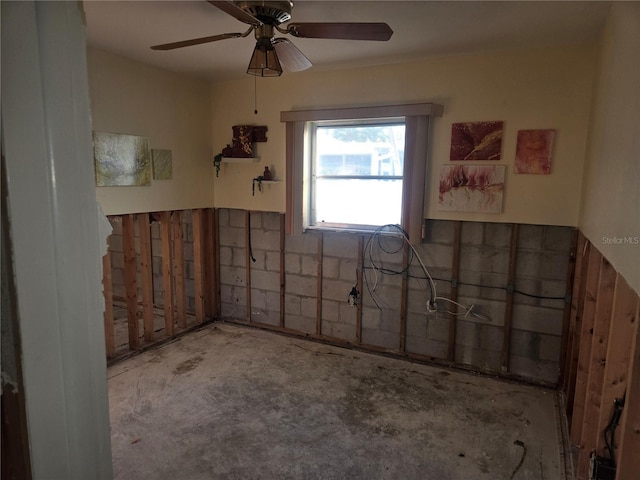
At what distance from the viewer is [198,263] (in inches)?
179

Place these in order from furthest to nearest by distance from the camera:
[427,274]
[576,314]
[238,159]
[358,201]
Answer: [238,159]
[358,201]
[427,274]
[576,314]

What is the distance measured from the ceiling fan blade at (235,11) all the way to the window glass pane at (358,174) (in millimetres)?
1802

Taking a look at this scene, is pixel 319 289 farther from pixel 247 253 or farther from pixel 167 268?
pixel 167 268

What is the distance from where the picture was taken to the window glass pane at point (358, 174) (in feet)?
12.3

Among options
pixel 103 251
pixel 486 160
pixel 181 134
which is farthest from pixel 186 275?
pixel 103 251

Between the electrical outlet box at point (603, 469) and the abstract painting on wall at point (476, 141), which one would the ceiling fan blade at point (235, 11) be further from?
the electrical outlet box at point (603, 469)

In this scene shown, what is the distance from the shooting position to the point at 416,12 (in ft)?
8.26

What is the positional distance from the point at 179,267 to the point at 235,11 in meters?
2.96

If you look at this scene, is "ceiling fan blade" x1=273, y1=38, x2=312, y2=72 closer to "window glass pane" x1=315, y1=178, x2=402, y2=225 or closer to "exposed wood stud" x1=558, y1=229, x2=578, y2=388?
"window glass pane" x1=315, y1=178, x2=402, y2=225

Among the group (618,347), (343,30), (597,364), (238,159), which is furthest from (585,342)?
(238,159)

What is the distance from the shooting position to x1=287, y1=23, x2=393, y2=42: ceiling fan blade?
2.12 m

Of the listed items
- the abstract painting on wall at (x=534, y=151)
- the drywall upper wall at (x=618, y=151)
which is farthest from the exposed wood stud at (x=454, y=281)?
the drywall upper wall at (x=618, y=151)

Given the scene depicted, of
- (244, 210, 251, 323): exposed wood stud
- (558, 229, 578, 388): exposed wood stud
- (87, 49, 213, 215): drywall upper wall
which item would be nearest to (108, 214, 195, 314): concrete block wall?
(87, 49, 213, 215): drywall upper wall

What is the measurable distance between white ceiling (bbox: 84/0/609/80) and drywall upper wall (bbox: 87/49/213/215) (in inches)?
8.4
